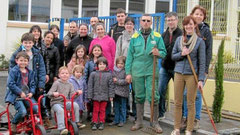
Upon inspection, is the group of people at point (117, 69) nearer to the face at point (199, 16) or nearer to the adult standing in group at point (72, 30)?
the face at point (199, 16)

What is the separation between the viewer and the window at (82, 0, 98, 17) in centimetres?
1848

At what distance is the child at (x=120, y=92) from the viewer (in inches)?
287

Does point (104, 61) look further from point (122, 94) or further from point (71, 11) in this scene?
point (71, 11)

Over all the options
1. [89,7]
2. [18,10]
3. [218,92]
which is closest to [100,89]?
[218,92]

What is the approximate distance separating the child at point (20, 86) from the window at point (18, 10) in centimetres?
1099

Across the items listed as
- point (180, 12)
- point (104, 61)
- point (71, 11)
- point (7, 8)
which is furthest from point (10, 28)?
point (104, 61)

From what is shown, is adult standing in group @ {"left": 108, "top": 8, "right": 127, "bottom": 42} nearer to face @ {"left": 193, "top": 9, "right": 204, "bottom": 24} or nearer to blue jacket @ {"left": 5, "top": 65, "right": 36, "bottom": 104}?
face @ {"left": 193, "top": 9, "right": 204, "bottom": 24}

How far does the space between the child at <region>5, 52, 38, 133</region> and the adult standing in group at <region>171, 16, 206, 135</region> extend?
2455 mm

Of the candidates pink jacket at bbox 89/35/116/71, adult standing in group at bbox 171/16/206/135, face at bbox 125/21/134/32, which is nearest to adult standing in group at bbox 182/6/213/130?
adult standing in group at bbox 171/16/206/135

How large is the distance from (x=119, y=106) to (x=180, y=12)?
3363mm

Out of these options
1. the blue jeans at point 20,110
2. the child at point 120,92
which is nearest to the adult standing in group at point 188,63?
the child at point 120,92

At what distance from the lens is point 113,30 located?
8.27 meters

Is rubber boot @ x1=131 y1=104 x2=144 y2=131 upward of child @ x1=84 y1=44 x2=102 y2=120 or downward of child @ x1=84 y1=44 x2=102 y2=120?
downward

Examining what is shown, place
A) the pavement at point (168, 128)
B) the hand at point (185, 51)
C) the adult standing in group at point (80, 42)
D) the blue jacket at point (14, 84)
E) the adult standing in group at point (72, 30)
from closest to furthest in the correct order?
the blue jacket at point (14, 84), the hand at point (185, 51), the pavement at point (168, 128), the adult standing in group at point (80, 42), the adult standing in group at point (72, 30)
